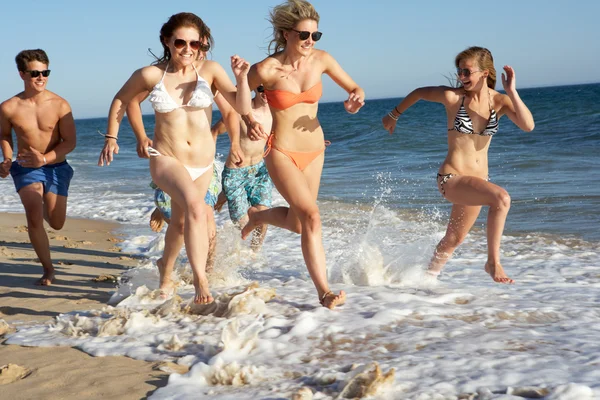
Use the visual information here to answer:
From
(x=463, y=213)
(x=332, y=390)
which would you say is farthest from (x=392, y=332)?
(x=463, y=213)

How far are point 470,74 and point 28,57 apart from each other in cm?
370

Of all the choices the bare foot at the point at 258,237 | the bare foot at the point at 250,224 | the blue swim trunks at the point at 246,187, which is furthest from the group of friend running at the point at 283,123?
the bare foot at the point at 258,237

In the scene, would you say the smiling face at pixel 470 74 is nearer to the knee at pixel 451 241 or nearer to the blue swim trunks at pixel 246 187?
the knee at pixel 451 241

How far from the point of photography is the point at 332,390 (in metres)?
3.76

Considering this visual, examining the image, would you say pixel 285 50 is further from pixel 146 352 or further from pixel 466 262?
pixel 466 262

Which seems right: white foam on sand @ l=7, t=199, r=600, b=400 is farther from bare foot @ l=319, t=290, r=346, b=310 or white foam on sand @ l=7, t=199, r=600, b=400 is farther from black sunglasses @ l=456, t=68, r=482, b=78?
black sunglasses @ l=456, t=68, r=482, b=78

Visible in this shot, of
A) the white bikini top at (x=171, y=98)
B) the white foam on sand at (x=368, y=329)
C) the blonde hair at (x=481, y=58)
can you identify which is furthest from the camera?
the blonde hair at (x=481, y=58)

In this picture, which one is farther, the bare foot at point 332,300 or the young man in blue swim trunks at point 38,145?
the young man in blue swim trunks at point 38,145

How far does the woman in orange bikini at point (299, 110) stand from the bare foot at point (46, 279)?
260 cm

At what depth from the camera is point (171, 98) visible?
16.9 feet

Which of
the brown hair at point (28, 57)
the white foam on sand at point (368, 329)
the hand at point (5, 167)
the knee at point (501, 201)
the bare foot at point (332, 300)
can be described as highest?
the brown hair at point (28, 57)

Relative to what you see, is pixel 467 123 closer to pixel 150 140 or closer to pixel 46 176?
pixel 150 140

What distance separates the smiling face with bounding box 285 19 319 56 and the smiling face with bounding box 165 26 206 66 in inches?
24.7

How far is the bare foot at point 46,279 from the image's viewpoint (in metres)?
6.58
